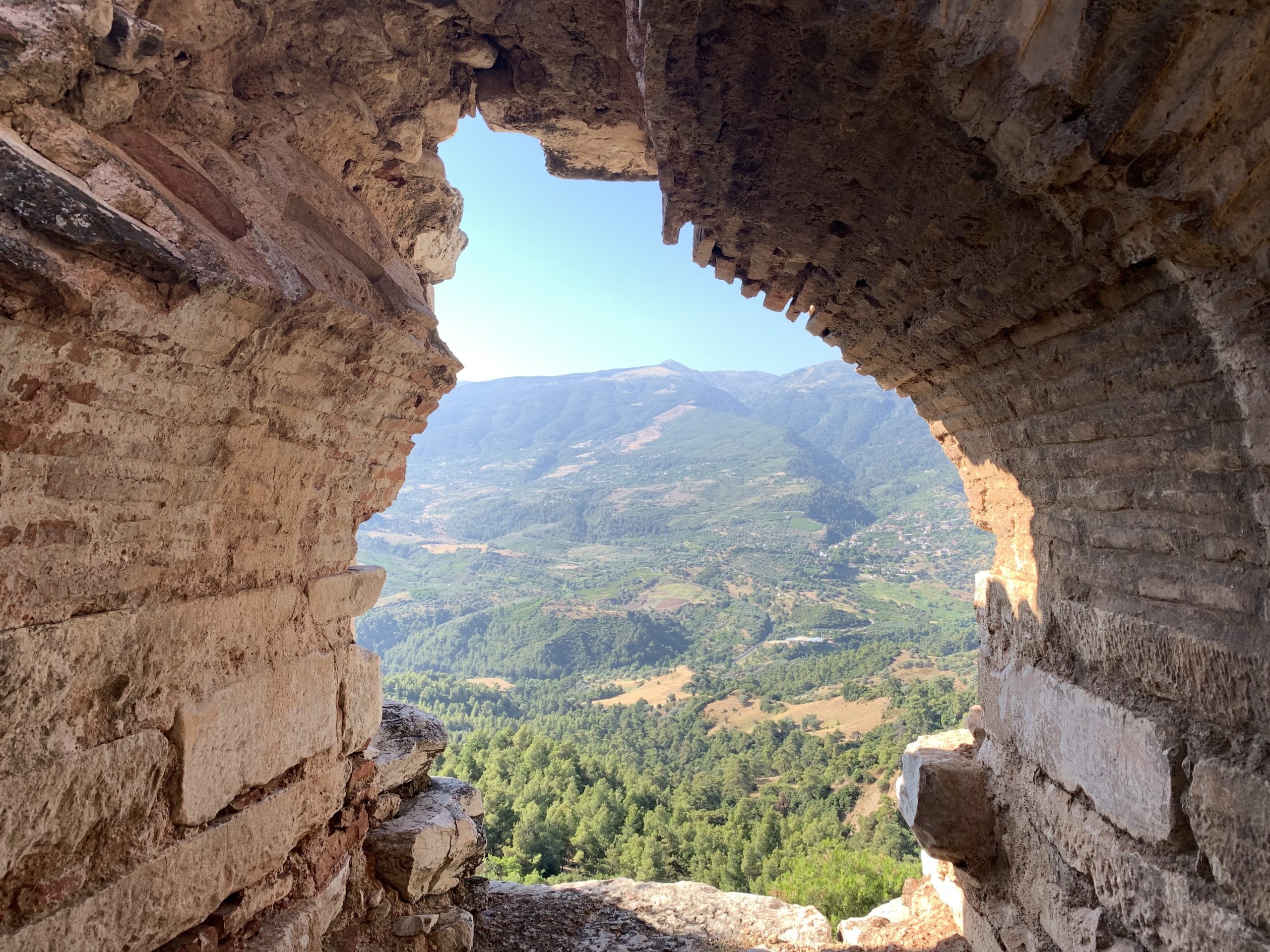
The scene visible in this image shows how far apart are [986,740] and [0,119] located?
172 inches

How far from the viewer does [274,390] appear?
247 cm

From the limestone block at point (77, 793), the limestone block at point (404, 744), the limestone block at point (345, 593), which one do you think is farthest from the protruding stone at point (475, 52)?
the limestone block at point (404, 744)

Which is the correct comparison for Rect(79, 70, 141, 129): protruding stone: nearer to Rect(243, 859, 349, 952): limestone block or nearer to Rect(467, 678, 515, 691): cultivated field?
Rect(243, 859, 349, 952): limestone block

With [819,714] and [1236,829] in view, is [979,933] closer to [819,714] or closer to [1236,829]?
[1236,829]

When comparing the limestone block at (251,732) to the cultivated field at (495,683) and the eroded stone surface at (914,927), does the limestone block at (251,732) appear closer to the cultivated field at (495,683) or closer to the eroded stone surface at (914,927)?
the eroded stone surface at (914,927)

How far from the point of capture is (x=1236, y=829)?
185cm

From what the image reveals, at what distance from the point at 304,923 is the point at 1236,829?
10.1 ft

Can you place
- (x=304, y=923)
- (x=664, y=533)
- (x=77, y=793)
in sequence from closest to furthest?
1. (x=77, y=793)
2. (x=304, y=923)
3. (x=664, y=533)

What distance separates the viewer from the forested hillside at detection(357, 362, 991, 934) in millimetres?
15672

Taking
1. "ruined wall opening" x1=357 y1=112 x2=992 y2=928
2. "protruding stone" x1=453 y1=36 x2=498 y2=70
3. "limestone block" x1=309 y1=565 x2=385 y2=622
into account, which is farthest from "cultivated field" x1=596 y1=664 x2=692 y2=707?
"protruding stone" x1=453 y1=36 x2=498 y2=70

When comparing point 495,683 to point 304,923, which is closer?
point 304,923

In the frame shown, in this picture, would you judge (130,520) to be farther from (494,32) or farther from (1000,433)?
(1000,433)

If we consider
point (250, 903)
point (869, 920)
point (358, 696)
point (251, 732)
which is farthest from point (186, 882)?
point (869, 920)

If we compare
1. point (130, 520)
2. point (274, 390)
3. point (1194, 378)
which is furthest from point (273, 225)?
point (1194, 378)
